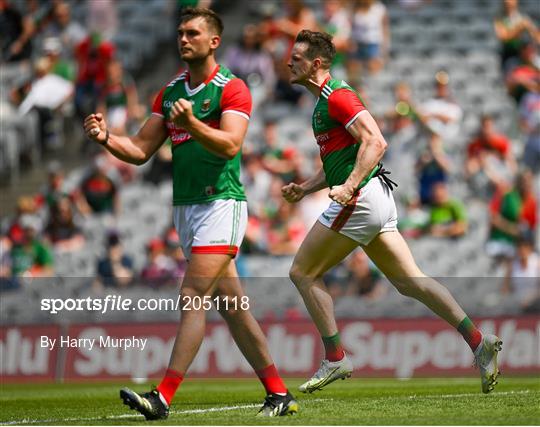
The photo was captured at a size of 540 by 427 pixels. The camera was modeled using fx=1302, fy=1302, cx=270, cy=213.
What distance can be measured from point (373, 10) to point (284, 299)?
5.87 m

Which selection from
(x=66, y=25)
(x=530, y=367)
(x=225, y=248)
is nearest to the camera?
(x=225, y=248)

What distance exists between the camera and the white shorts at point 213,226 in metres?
8.47

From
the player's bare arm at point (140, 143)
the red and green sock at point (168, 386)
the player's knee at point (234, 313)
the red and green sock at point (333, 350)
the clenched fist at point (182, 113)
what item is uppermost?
the clenched fist at point (182, 113)

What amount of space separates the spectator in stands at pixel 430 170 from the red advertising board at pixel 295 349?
2.60m

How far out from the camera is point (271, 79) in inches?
811

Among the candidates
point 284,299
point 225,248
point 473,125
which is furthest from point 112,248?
point 225,248

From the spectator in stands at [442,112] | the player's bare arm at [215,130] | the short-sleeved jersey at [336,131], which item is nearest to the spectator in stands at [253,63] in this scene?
the spectator in stands at [442,112]

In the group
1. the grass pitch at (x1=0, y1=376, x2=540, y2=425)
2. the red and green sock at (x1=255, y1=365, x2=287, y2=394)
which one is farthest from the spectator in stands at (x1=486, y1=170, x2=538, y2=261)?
the red and green sock at (x1=255, y1=365, x2=287, y2=394)

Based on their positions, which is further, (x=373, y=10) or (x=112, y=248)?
(x=373, y=10)

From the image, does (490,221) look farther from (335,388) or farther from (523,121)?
(335,388)

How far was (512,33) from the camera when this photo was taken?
18719mm

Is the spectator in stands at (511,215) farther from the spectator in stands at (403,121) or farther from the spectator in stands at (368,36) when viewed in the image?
the spectator in stands at (368,36)

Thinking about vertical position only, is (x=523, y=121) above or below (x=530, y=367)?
above

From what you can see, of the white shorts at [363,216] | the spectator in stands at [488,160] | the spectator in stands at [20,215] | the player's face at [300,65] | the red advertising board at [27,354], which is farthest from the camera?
the spectator in stands at [20,215]
